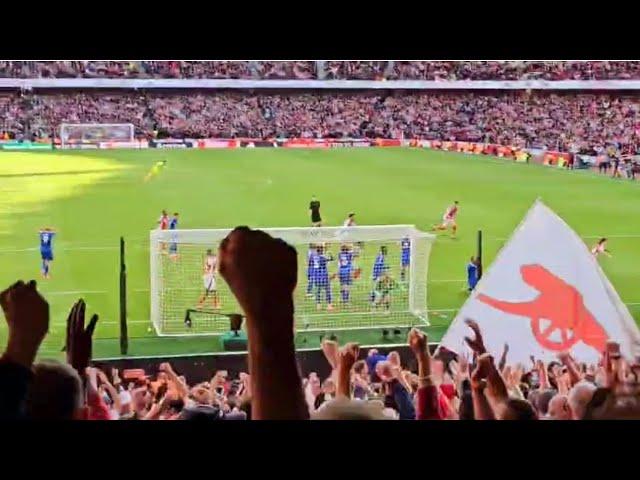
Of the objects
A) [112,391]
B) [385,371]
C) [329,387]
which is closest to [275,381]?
[385,371]

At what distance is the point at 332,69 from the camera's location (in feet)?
21.9

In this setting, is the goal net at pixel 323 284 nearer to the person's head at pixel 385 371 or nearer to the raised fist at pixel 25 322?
the person's head at pixel 385 371

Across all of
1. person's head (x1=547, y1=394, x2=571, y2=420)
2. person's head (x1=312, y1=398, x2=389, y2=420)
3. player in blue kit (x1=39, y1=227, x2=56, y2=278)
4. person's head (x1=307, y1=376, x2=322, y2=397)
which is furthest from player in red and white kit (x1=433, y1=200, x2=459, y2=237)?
person's head (x1=312, y1=398, x2=389, y2=420)

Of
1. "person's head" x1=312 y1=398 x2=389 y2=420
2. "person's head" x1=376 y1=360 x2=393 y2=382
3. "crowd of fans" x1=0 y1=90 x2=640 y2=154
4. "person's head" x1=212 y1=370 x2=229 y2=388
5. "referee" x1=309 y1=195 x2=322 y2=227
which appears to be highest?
"crowd of fans" x1=0 y1=90 x2=640 y2=154

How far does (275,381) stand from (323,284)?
4.45 m

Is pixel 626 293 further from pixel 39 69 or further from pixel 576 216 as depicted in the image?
pixel 39 69

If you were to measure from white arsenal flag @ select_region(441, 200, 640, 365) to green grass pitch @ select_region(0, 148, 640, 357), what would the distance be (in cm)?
54

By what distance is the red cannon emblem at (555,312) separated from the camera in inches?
259

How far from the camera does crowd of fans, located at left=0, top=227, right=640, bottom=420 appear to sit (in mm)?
2875

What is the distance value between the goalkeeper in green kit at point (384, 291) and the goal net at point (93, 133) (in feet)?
7.83

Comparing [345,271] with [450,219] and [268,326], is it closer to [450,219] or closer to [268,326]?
[450,219]

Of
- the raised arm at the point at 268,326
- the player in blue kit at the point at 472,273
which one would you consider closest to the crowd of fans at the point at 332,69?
the player in blue kit at the point at 472,273

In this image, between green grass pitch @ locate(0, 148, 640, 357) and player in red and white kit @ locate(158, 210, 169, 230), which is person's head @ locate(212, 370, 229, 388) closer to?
green grass pitch @ locate(0, 148, 640, 357)
